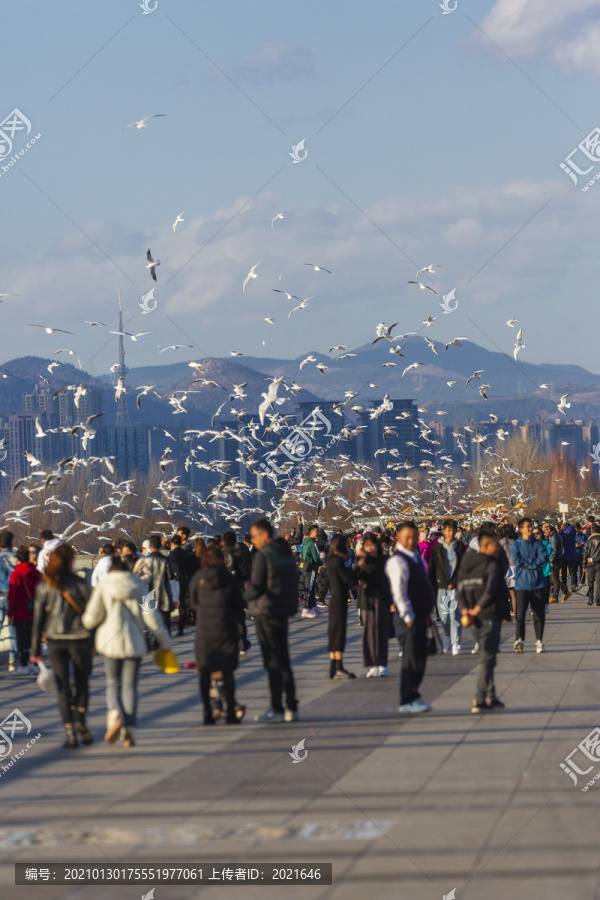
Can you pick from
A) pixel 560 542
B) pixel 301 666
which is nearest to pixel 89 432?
pixel 560 542

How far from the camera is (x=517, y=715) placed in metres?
10.6

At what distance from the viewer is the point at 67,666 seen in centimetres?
984

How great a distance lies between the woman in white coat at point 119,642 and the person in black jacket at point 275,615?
1126 mm

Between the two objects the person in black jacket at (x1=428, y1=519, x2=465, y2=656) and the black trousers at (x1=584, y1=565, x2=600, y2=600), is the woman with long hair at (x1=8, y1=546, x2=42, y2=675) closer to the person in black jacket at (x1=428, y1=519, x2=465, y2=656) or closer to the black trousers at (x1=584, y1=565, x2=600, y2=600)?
the person in black jacket at (x1=428, y1=519, x2=465, y2=656)

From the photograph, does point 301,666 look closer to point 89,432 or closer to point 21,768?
point 21,768

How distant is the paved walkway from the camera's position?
6.00 metres

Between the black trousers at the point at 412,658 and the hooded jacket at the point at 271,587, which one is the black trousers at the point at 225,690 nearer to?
the hooded jacket at the point at 271,587

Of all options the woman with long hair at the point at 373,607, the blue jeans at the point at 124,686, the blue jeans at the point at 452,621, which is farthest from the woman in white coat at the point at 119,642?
the blue jeans at the point at 452,621

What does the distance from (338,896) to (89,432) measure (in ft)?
74.6

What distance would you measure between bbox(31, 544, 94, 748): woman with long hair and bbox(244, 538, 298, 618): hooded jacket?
156 centimetres

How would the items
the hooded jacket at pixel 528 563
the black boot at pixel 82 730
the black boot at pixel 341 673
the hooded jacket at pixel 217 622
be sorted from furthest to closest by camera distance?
1. the hooded jacket at pixel 528 563
2. the black boot at pixel 341 673
3. the hooded jacket at pixel 217 622
4. the black boot at pixel 82 730

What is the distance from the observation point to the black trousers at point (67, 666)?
386 inches

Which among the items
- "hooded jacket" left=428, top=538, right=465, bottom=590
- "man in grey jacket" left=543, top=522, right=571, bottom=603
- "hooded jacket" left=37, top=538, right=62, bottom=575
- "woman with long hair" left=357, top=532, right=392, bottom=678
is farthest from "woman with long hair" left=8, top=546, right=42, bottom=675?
"man in grey jacket" left=543, top=522, right=571, bottom=603

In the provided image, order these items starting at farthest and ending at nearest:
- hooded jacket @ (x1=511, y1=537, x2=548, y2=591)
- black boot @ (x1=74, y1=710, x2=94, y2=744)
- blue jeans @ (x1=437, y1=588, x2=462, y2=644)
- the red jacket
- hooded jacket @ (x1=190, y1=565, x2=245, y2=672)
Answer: blue jeans @ (x1=437, y1=588, x2=462, y2=644) → hooded jacket @ (x1=511, y1=537, x2=548, y2=591) → the red jacket → hooded jacket @ (x1=190, y1=565, x2=245, y2=672) → black boot @ (x1=74, y1=710, x2=94, y2=744)
